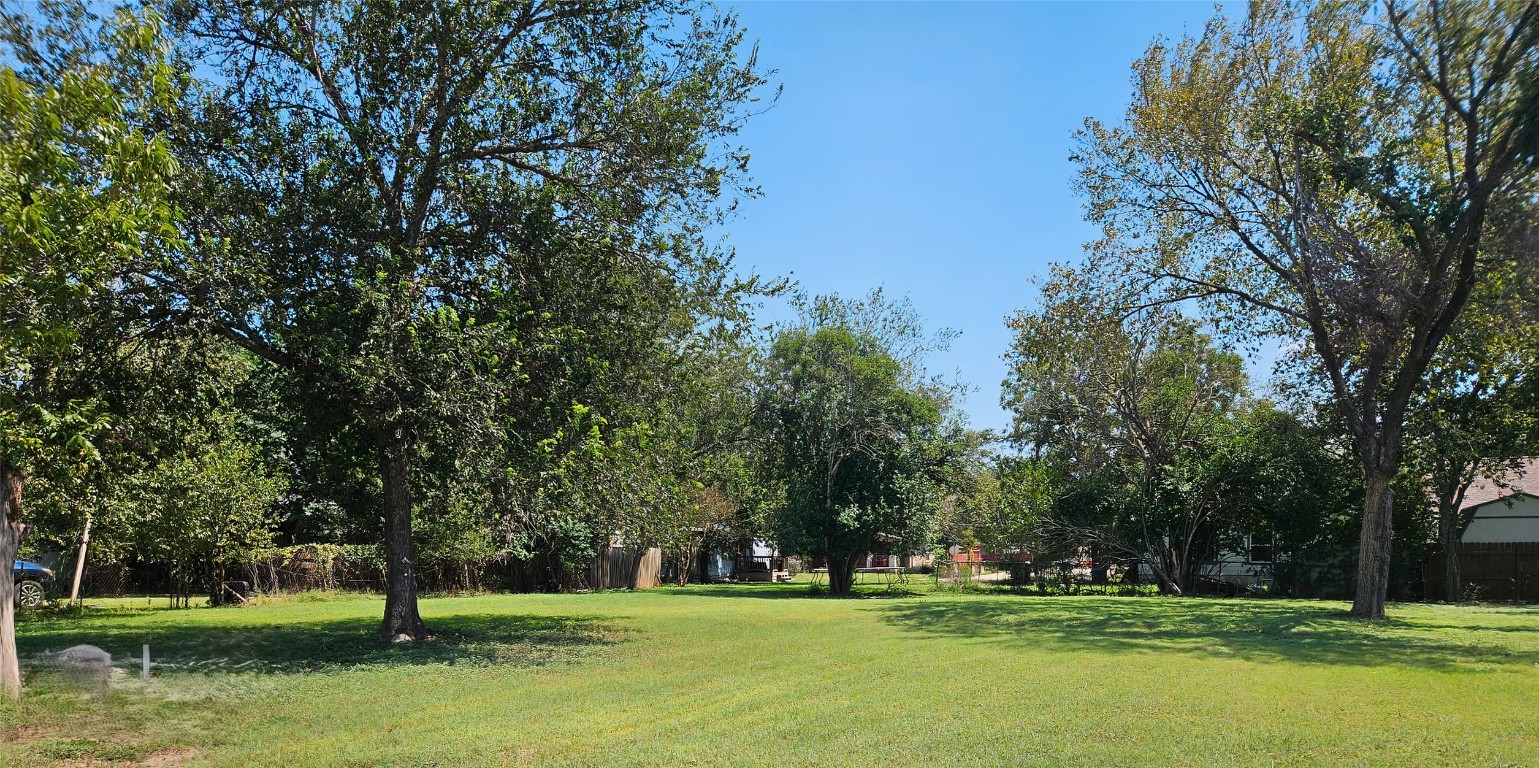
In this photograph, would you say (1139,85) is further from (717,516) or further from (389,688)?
(717,516)

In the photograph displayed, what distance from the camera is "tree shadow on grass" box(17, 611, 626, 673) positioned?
12.3 metres

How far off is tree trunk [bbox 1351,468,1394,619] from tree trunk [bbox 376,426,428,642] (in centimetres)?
1780

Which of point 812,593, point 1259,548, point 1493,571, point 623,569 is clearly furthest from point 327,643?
point 1493,571

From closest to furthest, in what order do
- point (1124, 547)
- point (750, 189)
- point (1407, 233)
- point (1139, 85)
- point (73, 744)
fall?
point (73, 744) < point (750, 189) < point (1407, 233) < point (1139, 85) < point (1124, 547)

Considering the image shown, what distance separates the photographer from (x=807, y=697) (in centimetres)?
918

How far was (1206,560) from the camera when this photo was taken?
99.9 feet

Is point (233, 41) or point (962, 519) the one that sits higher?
point (233, 41)

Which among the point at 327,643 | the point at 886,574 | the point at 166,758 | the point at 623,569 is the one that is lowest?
the point at 886,574

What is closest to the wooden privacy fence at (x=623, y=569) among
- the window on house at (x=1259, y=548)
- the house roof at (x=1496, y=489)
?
the window on house at (x=1259, y=548)

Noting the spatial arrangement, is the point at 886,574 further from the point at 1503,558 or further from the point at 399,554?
the point at 399,554

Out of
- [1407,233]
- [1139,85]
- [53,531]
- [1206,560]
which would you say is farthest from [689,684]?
[1206,560]

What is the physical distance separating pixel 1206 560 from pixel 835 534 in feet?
40.0

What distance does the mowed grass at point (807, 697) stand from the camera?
6.96 meters

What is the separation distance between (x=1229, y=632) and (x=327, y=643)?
1456cm
